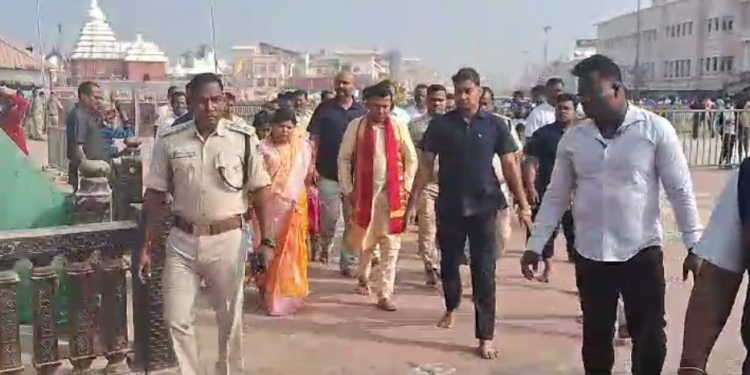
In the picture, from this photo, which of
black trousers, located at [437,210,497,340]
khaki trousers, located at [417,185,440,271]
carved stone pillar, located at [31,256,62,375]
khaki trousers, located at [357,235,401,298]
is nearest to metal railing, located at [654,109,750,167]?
khaki trousers, located at [417,185,440,271]

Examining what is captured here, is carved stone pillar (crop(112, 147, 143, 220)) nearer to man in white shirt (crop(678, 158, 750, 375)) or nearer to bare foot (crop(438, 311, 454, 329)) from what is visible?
bare foot (crop(438, 311, 454, 329))

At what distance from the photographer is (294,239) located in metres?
6.72

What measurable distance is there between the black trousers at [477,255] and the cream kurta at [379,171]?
103cm

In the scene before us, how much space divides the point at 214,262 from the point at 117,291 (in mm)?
685

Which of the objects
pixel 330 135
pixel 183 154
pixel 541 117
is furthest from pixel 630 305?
Answer: pixel 541 117

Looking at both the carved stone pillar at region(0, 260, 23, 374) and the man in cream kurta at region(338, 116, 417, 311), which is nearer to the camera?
the carved stone pillar at region(0, 260, 23, 374)

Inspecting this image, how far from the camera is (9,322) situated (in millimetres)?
4383

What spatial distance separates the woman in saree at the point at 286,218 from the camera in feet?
21.8

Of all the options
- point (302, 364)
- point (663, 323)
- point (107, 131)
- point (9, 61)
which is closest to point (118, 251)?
point (302, 364)

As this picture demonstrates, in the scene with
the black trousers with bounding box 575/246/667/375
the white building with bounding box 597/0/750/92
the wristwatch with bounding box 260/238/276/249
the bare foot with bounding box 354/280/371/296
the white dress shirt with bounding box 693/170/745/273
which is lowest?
the bare foot with bounding box 354/280/371/296

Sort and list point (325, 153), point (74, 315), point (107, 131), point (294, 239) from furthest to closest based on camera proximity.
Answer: point (107, 131), point (325, 153), point (294, 239), point (74, 315)

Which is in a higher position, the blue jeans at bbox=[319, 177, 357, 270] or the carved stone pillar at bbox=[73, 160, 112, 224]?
the carved stone pillar at bbox=[73, 160, 112, 224]

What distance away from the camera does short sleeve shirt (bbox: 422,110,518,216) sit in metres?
5.65

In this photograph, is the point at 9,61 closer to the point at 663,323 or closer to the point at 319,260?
the point at 319,260
